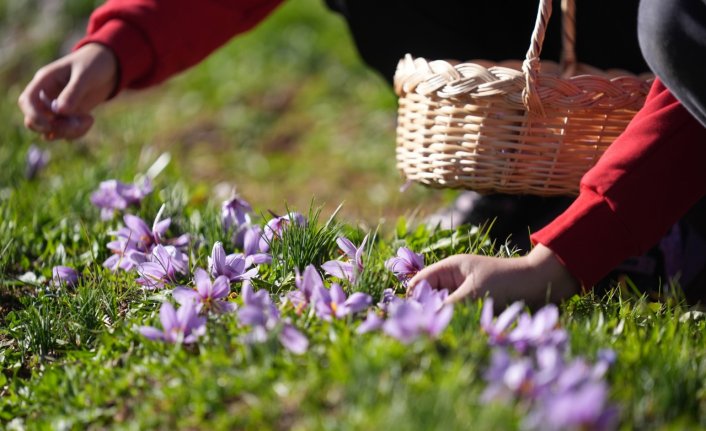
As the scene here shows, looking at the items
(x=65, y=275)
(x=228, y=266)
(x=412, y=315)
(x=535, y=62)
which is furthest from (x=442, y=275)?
(x=65, y=275)

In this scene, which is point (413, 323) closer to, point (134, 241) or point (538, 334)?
point (538, 334)

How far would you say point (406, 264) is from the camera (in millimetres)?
1842

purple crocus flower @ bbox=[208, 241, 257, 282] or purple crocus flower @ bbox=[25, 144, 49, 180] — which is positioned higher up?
purple crocus flower @ bbox=[208, 241, 257, 282]

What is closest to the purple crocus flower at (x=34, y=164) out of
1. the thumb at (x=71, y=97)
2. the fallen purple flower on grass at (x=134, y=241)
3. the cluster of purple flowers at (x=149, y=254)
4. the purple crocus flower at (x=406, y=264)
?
the thumb at (x=71, y=97)

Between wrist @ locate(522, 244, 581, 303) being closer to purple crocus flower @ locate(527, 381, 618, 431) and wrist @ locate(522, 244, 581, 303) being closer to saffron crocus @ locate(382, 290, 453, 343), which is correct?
saffron crocus @ locate(382, 290, 453, 343)

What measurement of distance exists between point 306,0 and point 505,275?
4.22 metres

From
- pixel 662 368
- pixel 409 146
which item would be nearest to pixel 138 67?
pixel 409 146

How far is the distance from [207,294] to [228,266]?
16 centimetres

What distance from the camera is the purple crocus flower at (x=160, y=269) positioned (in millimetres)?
1878

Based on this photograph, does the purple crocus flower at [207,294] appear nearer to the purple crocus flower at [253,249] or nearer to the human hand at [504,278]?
the purple crocus flower at [253,249]

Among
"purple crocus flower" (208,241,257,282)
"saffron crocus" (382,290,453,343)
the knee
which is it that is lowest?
"purple crocus flower" (208,241,257,282)

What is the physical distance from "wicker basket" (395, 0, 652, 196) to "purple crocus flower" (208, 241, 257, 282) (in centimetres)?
58

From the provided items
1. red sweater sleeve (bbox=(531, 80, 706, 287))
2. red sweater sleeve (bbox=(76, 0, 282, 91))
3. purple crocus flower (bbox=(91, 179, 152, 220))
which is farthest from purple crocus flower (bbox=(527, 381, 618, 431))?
red sweater sleeve (bbox=(76, 0, 282, 91))

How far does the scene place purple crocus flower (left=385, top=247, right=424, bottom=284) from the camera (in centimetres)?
183
